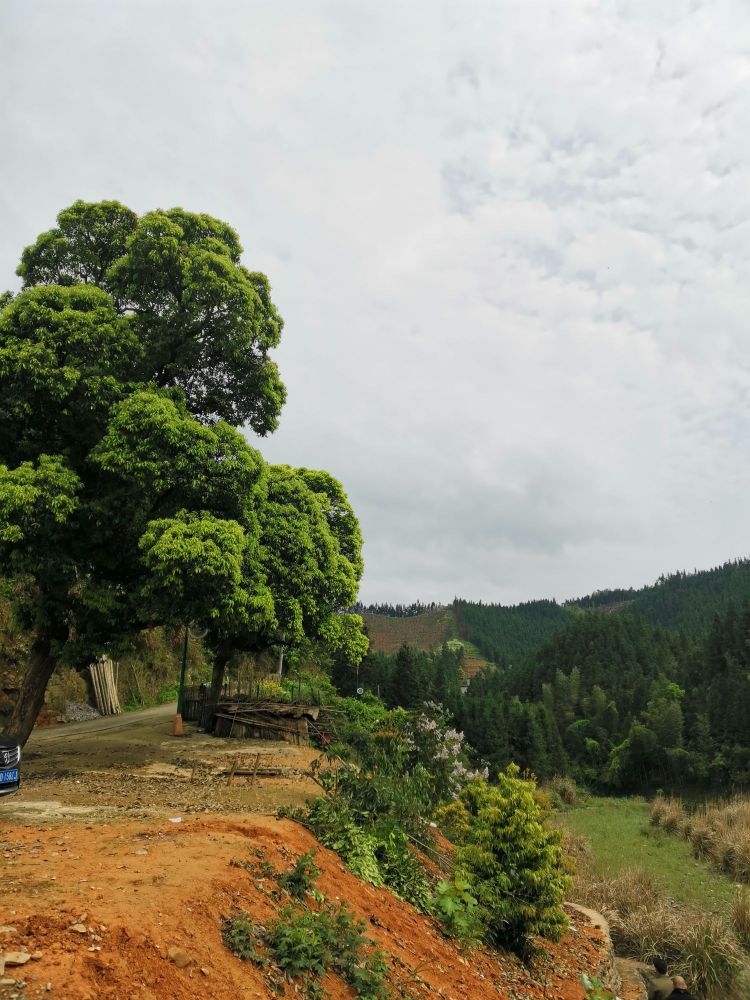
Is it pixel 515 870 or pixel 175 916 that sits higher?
pixel 175 916

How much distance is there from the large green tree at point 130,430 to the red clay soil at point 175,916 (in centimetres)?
495

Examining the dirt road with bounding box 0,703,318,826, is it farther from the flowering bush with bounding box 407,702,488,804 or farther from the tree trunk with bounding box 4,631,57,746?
the flowering bush with bounding box 407,702,488,804

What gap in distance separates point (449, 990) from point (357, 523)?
46.0ft

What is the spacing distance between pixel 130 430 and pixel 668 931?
12.5 m

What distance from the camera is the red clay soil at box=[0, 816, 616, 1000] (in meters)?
3.70

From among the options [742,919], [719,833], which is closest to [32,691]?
[742,919]

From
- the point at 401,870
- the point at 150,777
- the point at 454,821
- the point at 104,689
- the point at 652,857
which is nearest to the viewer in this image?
the point at 401,870

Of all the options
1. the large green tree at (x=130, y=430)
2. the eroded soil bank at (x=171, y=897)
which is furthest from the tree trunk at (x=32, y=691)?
the eroded soil bank at (x=171, y=897)

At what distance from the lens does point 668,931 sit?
10.4 metres

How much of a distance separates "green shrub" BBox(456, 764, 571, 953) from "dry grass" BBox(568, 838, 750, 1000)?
128 inches

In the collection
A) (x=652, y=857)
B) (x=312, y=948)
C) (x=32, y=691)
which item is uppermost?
(x=32, y=691)

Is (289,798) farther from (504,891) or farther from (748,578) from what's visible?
(748,578)

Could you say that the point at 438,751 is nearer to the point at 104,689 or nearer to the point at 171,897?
the point at 171,897

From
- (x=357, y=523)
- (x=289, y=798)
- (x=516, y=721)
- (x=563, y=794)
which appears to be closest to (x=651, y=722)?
(x=516, y=721)
